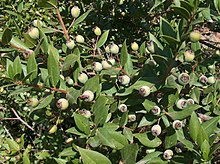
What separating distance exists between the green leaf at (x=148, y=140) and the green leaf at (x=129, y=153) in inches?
4.1

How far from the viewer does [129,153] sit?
3.59 feet

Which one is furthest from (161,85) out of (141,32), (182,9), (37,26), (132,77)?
(141,32)

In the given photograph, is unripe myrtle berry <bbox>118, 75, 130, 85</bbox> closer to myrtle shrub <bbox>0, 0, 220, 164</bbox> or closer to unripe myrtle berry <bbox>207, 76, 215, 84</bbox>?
myrtle shrub <bbox>0, 0, 220, 164</bbox>

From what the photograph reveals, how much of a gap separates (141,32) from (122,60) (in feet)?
3.45

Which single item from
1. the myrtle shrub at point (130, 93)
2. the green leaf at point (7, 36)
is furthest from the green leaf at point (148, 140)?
the green leaf at point (7, 36)

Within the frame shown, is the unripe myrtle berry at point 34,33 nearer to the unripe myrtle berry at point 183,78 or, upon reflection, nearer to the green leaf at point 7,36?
the green leaf at point 7,36

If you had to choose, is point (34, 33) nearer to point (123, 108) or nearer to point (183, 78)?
point (123, 108)

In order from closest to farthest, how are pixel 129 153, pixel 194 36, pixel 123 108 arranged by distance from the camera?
pixel 194 36, pixel 129 153, pixel 123 108

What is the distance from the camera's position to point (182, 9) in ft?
3.10

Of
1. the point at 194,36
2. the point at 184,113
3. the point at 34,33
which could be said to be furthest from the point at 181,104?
the point at 34,33

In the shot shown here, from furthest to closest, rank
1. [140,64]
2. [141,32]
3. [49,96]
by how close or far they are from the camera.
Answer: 1. [141,32]
2. [140,64]
3. [49,96]

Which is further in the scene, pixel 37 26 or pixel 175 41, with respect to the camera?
pixel 37 26

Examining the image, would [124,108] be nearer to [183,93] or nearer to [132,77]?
[132,77]

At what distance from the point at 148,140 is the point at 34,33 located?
0.47 meters
